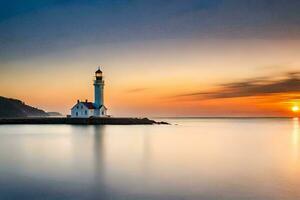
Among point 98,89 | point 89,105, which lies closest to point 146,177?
point 98,89

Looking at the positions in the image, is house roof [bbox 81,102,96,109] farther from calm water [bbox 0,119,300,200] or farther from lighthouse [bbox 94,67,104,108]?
calm water [bbox 0,119,300,200]

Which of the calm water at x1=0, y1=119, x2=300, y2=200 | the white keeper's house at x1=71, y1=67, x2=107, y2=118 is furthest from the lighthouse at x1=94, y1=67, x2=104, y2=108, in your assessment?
the calm water at x1=0, y1=119, x2=300, y2=200

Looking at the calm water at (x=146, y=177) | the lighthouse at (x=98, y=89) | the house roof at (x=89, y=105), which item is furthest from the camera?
the house roof at (x=89, y=105)

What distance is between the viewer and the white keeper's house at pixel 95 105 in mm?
72375

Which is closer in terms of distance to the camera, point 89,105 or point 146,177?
point 146,177

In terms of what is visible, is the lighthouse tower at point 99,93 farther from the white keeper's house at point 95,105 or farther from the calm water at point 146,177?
the calm water at point 146,177

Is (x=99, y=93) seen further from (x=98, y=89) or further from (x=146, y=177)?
(x=146, y=177)

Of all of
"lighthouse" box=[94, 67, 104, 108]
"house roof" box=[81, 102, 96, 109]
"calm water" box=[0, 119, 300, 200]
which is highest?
"lighthouse" box=[94, 67, 104, 108]

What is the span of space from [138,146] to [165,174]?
18.0 m

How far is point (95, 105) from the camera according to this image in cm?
7350

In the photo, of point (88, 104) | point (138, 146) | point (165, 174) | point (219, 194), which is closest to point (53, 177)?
point (165, 174)

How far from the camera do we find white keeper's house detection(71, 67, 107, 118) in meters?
72.4

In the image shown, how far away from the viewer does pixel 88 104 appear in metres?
73.0

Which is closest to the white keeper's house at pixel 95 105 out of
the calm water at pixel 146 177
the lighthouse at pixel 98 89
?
the lighthouse at pixel 98 89
